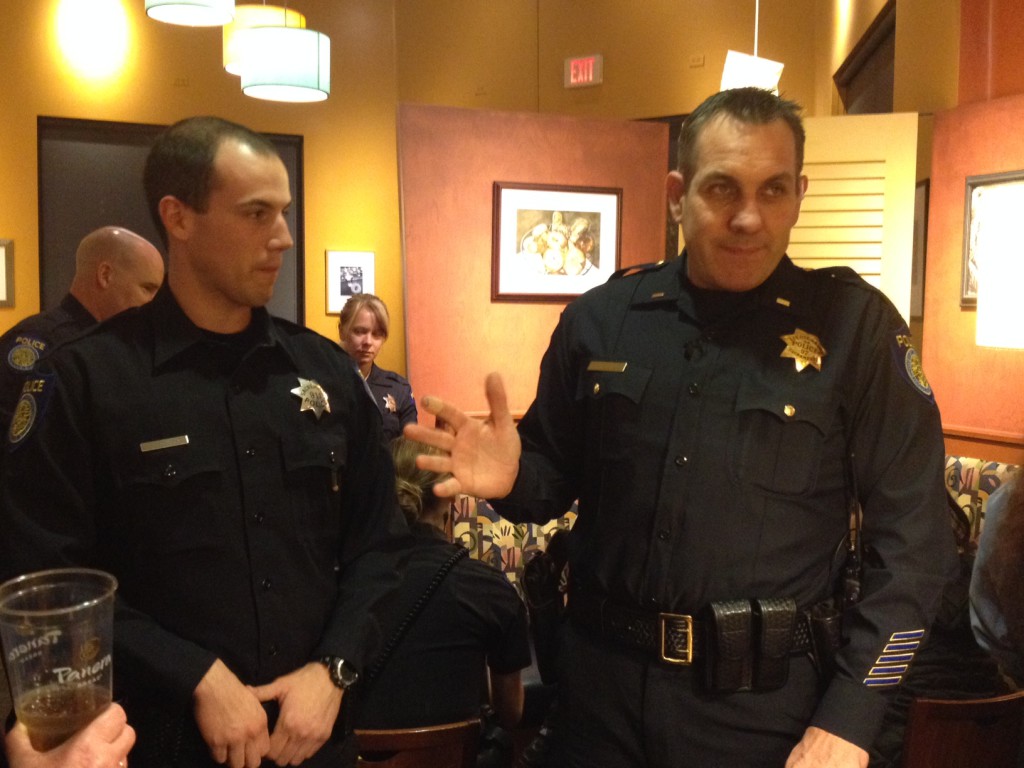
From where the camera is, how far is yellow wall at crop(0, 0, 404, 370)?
235 inches

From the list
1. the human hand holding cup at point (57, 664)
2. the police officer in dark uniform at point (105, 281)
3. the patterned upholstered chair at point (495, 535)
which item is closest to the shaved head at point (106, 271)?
the police officer in dark uniform at point (105, 281)

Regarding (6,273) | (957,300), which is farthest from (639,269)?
(6,273)

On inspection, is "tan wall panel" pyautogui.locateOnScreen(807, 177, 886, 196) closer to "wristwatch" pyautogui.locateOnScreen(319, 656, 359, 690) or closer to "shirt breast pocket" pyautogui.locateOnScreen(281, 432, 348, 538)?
"shirt breast pocket" pyautogui.locateOnScreen(281, 432, 348, 538)

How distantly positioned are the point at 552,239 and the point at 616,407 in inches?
144

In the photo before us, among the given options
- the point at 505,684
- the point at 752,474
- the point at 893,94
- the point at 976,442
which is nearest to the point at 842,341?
the point at 752,474

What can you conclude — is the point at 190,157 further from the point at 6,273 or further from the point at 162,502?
the point at 6,273

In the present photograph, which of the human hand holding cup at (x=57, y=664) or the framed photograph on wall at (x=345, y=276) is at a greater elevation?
the framed photograph on wall at (x=345, y=276)

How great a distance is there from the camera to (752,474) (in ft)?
4.92

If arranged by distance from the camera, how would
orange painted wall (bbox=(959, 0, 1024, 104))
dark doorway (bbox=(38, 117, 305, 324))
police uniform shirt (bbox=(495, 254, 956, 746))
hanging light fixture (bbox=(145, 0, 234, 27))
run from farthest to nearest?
dark doorway (bbox=(38, 117, 305, 324))
hanging light fixture (bbox=(145, 0, 234, 27))
orange painted wall (bbox=(959, 0, 1024, 104))
police uniform shirt (bbox=(495, 254, 956, 746))

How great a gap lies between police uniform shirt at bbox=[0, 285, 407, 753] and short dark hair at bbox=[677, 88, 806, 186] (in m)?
0.76

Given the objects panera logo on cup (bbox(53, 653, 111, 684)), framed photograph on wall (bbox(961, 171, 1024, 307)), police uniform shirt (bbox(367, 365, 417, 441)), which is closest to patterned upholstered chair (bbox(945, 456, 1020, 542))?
framed photograph on wall (bbox(961, 171, 1024, 307))

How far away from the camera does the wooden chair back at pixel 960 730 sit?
177 cm

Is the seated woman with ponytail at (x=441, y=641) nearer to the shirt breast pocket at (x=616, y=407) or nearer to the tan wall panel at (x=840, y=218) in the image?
the shirt breast pocket at (x=616, y=407)

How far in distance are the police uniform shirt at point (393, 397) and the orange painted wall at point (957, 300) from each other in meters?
2.33
